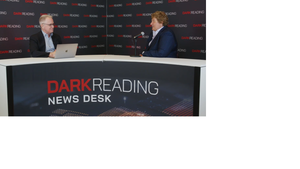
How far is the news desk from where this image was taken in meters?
3.15

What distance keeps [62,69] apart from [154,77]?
1.09 meters

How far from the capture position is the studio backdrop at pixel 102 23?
18.6ft

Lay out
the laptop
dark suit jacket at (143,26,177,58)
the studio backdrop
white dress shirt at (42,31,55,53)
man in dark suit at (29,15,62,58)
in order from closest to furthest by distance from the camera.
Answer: the laptop, dark suit jacket at (143,26,177,58), man in dark suit at (29,15,62,58), white dress shirt at (42,31,55,53), the studio backdrop

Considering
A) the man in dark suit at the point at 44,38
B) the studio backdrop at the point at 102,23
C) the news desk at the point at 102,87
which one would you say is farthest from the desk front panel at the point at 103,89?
the studio backdrop at the point at 102,23

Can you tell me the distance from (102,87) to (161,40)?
1.13 m

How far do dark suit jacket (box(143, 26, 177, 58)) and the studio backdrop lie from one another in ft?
5.56

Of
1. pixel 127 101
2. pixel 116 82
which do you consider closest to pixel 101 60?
pixel 116 82

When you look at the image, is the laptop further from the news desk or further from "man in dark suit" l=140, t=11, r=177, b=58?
"man in dark suit" l=140, t=11, r=177, b=58

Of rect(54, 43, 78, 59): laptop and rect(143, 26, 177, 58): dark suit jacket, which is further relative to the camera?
rect(143, 26, 177, 58): dark suit jacket

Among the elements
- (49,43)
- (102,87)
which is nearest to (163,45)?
(102,87)

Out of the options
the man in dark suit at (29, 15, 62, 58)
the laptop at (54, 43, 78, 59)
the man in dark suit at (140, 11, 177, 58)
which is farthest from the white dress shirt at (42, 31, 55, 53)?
the man in dark suit at (140, 11, 177, 58)

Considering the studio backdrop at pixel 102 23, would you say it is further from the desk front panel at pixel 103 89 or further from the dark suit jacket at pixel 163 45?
the desk front panel at pixel 103 89

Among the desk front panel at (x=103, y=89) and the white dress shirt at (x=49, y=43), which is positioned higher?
the white dress shirt at (x=49, y=43)

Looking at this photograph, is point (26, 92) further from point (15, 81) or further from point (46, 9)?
point (46, 9)
